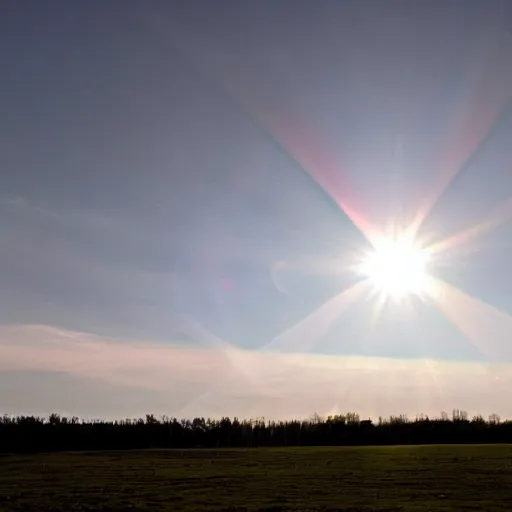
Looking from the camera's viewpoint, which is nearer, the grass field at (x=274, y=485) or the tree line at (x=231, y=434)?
the grass field at (x=274, y=485)

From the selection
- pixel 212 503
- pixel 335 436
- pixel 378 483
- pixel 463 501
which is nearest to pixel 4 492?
pixel 212 503

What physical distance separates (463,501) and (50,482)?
24525 millimetres

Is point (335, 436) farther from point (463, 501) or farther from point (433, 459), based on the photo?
point (463, 501)

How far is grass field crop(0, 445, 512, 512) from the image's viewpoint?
33.5 meters

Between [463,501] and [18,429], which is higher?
[18,429]

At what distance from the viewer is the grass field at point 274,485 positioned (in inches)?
1318

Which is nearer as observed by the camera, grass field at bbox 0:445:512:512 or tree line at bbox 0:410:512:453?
grass field at bbox 0:445:512:512

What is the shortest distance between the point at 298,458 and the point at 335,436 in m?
46.7

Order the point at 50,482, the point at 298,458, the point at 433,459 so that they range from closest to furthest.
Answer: the point at 50,482 → the point at 433,459 → the point at 298,458

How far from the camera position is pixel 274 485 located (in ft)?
134

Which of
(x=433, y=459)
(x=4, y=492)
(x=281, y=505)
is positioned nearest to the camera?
(x=281, y=505)

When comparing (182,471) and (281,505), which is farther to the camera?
(182,471)

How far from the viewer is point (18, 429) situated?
104 metres

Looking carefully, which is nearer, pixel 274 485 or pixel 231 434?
pixel 274 485
